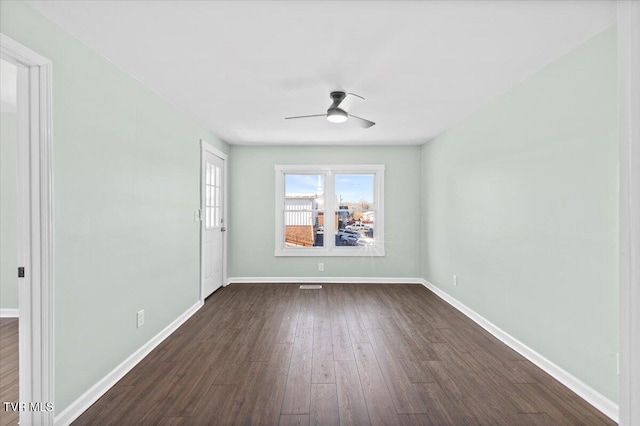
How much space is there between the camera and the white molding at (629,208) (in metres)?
1.60

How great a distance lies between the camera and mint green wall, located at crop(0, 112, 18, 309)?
3.82 meters

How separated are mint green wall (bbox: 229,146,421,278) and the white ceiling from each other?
Result: 2.05 metres

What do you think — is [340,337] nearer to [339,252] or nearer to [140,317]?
[140,317]

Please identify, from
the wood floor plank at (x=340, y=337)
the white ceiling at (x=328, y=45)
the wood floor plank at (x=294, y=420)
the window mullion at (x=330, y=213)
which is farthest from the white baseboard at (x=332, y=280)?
the wood floor plank at (x=294, y=420)

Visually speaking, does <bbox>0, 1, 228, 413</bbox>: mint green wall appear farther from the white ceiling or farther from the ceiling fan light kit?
the ceiling fan light kit

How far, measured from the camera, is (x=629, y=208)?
1.63 meters

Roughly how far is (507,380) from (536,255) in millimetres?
1038

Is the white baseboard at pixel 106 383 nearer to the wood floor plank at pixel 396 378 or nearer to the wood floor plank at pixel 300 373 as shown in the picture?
the wood floor plank at pixel 300 373

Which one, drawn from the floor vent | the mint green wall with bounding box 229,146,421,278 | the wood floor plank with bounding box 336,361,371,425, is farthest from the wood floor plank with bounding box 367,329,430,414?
the mint green wall with bounding box 229,146,421,278

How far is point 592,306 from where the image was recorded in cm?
216

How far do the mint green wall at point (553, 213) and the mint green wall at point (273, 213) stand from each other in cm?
167

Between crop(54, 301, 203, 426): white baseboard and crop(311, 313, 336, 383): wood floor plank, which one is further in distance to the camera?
crop(311, 313, 336, 383): wood floor plank

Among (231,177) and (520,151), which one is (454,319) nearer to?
(520,151)

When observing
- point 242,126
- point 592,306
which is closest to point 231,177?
point 242,126
